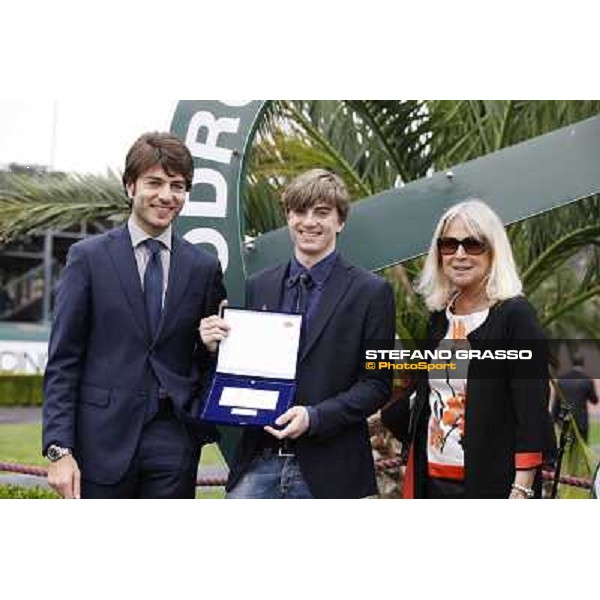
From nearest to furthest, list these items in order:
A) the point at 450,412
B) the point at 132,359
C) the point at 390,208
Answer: the point at 132,359
the point at 450,412
the point at 390,208

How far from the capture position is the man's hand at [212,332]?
408 centimetres

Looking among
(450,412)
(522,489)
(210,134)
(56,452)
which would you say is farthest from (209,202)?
(522,489)

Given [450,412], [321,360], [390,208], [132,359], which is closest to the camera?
[132,359]

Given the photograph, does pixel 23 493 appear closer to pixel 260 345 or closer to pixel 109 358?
pixel 109 358

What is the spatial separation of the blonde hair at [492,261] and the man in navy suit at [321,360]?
204 mm

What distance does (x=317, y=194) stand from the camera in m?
4.20

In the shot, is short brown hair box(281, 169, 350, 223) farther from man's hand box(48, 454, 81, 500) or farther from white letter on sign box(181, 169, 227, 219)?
man's hand box(48, 454, 81, 500)

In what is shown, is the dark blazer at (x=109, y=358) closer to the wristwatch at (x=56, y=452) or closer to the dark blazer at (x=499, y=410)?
the wristwatch at (x=56, y=452)

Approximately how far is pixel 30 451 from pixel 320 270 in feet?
4.48

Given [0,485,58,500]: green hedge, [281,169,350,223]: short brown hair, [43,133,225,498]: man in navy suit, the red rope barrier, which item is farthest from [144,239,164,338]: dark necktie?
[0,485,58,500]: green hedge

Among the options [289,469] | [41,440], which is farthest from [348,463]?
[41,440]

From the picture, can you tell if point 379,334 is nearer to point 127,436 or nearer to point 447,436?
point 447,436

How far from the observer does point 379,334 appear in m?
4.23

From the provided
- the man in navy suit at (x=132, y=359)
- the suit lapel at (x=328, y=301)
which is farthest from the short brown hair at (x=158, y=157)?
the suit lapel at (x=328, y=301)
